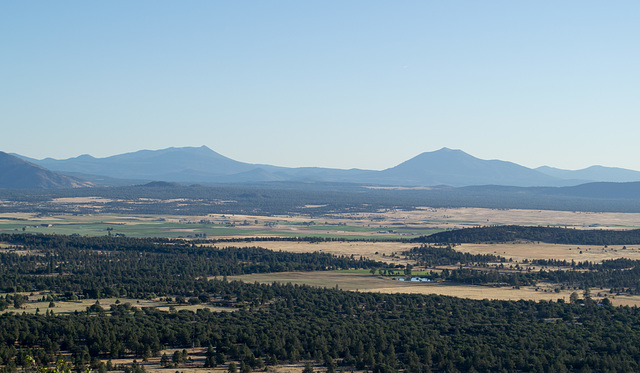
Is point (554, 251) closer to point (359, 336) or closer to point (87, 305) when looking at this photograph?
point (359, 336)

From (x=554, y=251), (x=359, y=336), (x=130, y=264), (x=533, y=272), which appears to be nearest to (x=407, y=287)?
(x=533, y=272)

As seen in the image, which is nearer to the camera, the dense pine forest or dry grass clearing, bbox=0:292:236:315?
the dense pine forest

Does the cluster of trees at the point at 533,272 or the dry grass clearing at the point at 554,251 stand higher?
the dry grass clearing at the point at 554,251

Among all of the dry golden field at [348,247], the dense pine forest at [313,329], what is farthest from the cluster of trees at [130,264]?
the dry golden field at [348,247]

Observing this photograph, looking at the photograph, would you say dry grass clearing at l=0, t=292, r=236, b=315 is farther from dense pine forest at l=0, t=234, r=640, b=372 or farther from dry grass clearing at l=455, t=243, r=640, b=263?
dry grass clearing at l=455, t=243, r=640, b=263

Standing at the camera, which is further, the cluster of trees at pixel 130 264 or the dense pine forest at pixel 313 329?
the cluster of trees at pixel 130 264

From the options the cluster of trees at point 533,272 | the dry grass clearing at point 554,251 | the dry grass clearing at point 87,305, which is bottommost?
the dry grass clearing at point 87,305

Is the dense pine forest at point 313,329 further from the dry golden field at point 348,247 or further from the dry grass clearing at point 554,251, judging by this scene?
the dry grass clearing at point 554,251

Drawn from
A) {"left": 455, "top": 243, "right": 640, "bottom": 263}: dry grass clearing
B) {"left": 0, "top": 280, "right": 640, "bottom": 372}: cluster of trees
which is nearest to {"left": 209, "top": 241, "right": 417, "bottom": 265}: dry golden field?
{"left": 455, "top": 243, "right": 640, "bottom": 263}: dry grass clearing
